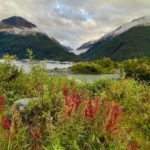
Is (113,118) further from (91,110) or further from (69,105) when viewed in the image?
(69,105)

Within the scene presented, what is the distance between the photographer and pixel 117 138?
859 centimetres

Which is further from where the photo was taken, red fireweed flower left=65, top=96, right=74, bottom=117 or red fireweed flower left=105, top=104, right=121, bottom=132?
red fireweed flower left=65, top=96, right=74, bottom=117

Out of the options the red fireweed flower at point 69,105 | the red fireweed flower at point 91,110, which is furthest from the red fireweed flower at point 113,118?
the red fireweed flower at point 69,105

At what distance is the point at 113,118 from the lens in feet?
25.4

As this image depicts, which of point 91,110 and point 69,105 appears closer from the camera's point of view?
point 69,105

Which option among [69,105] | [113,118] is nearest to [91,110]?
[69,105]

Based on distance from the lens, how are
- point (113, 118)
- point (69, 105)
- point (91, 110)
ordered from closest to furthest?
point (113, 118), point (69, 105), point (91, 110)

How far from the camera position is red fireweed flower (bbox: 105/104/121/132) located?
25.2 feet

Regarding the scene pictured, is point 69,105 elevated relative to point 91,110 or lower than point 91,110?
elevated

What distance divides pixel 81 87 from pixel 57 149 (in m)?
11.0

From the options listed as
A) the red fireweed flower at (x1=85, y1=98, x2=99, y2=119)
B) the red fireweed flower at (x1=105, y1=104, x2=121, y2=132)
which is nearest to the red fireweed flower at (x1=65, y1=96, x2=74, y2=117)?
the red fireweed flower at (x1=85, y1=98, x2=99, y2=119)

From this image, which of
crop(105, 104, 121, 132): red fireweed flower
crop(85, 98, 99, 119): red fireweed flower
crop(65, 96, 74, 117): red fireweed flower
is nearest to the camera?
crop(105, 104, 121, 132): red fireweed flower

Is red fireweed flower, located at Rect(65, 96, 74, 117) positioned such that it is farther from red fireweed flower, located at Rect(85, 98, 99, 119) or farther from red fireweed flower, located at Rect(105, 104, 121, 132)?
red fireweed flower, located at Rect(105, 104, 121, 132)

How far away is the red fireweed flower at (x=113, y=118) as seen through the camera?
7.70 meters
